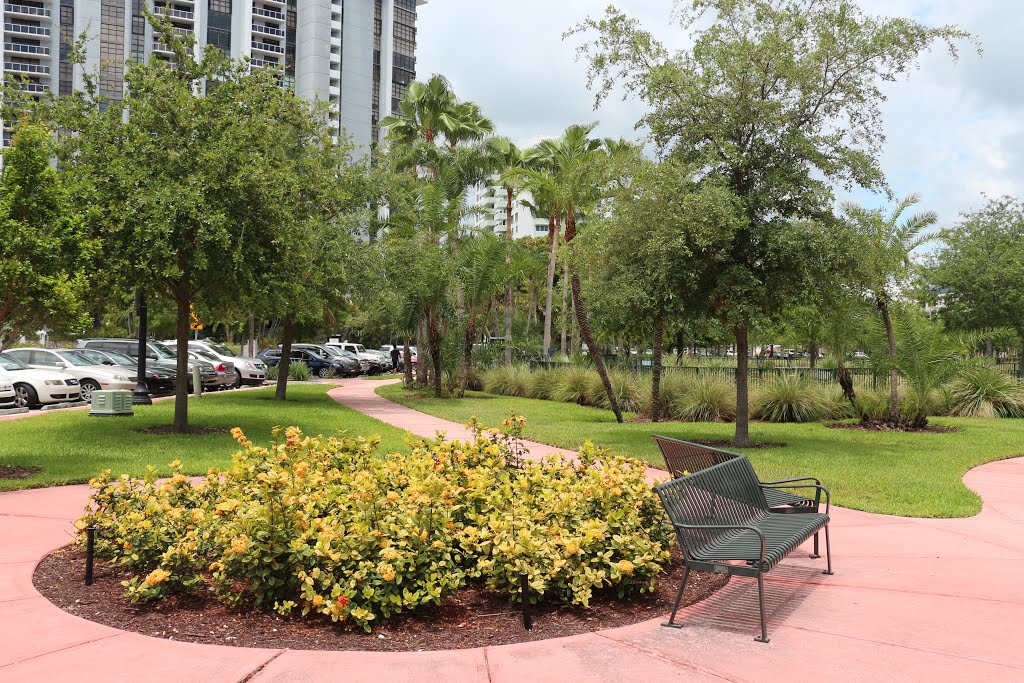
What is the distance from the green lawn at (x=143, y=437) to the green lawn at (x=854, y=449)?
3153 millimetres

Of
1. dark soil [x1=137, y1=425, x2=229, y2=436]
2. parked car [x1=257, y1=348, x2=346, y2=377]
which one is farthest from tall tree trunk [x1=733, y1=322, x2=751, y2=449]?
parked car [x1=257, y1=348, x2=346, y2=377]

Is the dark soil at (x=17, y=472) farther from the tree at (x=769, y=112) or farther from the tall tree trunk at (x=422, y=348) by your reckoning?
the tall tree trunk at (x=422, y=348)

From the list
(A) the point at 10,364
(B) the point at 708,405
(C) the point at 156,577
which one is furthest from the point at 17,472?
(B) the point at 708,405

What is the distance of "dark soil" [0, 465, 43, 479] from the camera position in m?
9.52

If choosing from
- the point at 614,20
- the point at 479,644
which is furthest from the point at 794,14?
the point at 479,644

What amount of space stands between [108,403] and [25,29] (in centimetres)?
8242

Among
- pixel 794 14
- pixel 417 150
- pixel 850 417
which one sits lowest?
pixel 850 417

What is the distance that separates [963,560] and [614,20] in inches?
414

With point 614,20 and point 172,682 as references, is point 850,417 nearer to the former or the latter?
point 614,20

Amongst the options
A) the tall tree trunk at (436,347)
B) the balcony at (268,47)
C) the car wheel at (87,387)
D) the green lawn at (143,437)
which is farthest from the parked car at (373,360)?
the balcony at (268,47)

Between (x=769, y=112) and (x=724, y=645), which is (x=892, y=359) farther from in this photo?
(x=724, y=645)

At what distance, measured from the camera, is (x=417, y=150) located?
115 ft

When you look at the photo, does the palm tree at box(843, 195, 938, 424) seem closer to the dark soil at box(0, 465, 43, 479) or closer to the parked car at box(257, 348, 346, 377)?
the dark soil at box(0, 465, 43, 479)

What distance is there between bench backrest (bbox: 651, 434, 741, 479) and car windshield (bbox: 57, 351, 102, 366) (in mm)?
21172
